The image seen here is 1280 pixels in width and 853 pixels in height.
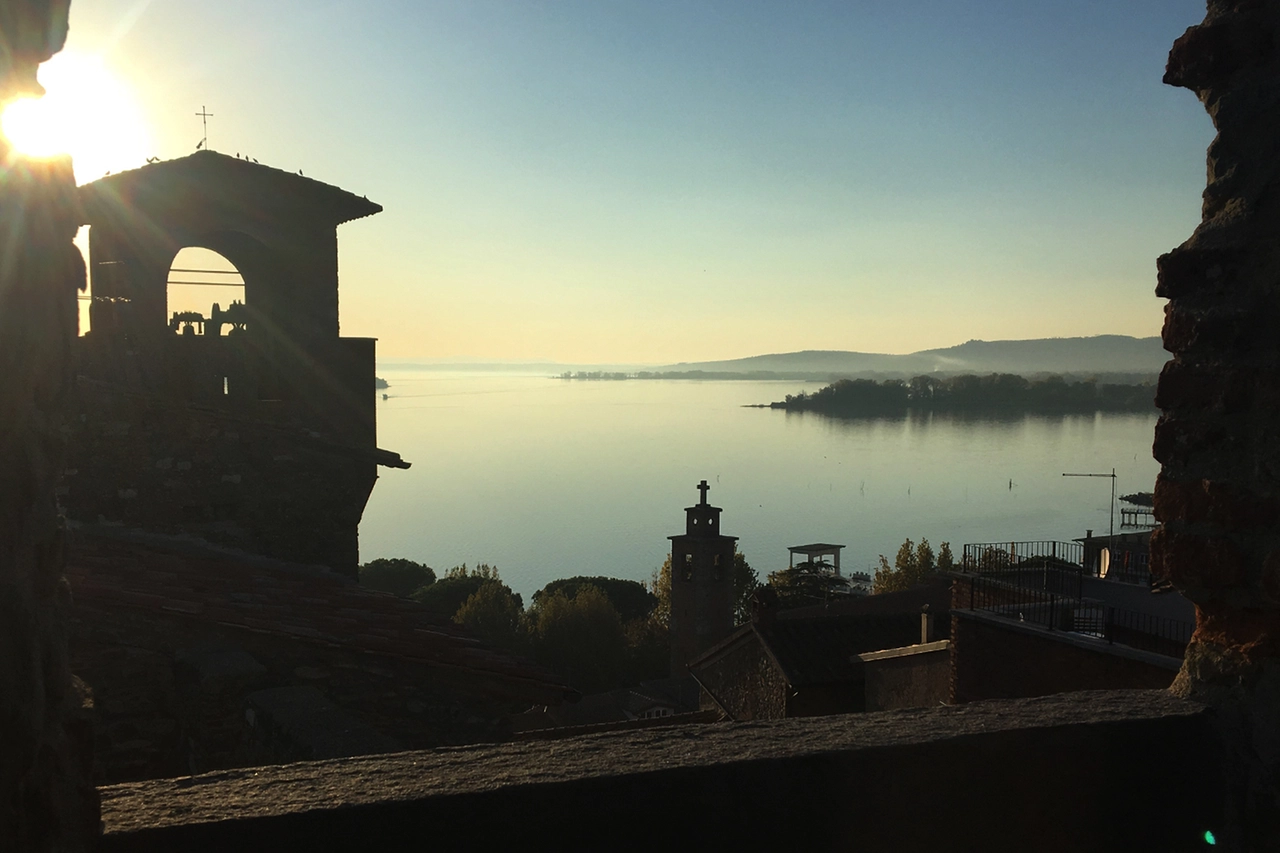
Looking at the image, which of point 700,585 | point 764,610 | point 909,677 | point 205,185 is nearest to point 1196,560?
point 205,185

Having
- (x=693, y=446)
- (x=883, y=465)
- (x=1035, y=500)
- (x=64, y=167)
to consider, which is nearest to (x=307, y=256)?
(x=64, y=167)

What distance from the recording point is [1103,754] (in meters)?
1.96

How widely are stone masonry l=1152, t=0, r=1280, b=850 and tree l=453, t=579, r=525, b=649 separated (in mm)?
35717

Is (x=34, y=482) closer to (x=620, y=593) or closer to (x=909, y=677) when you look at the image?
(x=909, y=677)

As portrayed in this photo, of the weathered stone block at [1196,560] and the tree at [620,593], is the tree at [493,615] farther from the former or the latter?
the weathered stone block at [1196,560]

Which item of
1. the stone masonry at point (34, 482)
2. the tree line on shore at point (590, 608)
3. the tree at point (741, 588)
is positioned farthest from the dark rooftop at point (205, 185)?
the tree at point (741, 588)

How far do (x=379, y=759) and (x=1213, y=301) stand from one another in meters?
2.18

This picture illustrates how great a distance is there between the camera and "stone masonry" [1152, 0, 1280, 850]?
78.6 inches

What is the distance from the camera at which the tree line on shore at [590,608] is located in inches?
1492

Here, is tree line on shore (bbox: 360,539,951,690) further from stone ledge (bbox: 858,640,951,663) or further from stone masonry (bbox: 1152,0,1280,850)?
stone masonry (bbox: 1152,0,1280,850)

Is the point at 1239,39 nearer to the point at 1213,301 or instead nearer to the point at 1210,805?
the point at 1213,301

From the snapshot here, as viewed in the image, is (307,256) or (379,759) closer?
(379,759)

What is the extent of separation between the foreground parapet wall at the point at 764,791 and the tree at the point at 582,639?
36.3 meters

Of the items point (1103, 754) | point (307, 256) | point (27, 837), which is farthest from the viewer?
point (307, 256)
